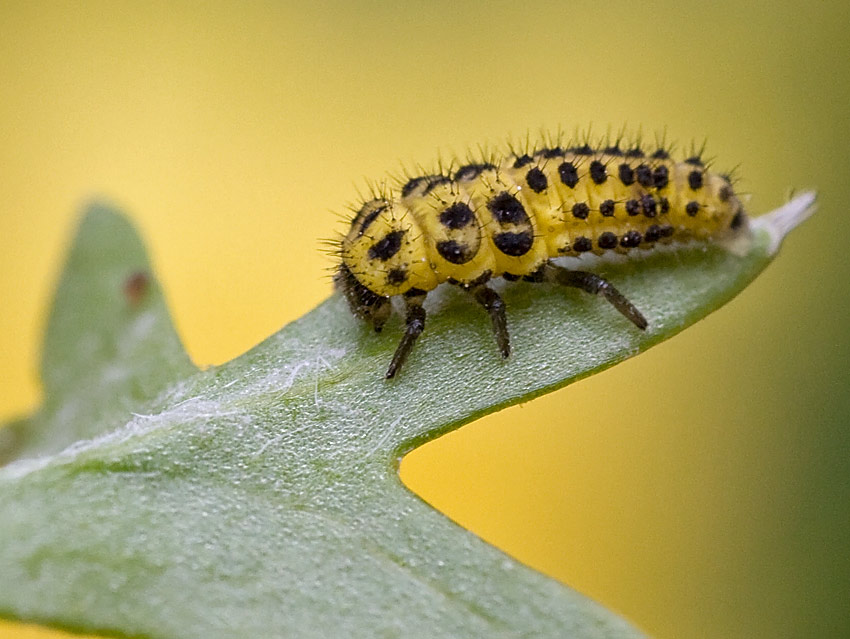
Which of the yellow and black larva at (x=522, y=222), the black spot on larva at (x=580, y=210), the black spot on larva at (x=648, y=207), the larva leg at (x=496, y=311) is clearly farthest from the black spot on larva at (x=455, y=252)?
the black spot on larva at (x=648, y=207)

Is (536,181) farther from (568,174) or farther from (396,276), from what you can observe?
(396,276)

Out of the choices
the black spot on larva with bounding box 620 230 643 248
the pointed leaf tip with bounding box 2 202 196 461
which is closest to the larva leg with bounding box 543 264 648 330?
the black spot on larva with bounding box 620 230 643 248

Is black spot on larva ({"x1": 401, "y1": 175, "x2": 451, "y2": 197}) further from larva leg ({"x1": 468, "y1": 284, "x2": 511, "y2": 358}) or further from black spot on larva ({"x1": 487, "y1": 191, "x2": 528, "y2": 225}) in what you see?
larva leg ({"x1": 468, "y1": 284, "x2": 511, "y2": 358})

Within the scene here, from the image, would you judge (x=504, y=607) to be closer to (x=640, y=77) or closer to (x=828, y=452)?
(x=828, y=452)

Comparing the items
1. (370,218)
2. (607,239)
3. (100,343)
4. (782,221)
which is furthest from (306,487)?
(782,221)

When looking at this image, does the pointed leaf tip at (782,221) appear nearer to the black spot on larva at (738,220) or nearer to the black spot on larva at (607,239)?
the black spot on larva at (738,220)

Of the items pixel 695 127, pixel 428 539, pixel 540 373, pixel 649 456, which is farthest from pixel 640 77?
pixel 428 539
